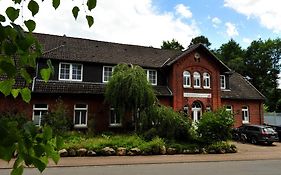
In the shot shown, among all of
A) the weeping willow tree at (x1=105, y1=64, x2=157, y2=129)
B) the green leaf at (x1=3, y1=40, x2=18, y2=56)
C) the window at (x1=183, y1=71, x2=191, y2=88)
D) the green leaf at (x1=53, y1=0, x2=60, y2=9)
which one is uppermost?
the window at (x1=183, y1=71, x2=191, y2=88)

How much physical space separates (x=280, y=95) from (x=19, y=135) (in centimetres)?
6655

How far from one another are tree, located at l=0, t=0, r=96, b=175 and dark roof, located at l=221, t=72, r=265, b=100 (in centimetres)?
3366

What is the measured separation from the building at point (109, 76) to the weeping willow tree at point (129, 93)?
192 centimetres

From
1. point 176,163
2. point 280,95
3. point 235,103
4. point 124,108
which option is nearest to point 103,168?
point 176,163

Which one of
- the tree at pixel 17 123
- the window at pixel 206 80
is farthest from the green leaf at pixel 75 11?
the window at pixel 206 80

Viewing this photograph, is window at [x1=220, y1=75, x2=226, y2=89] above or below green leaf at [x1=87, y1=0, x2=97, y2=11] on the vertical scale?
above

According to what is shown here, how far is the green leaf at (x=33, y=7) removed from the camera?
5.37 ft

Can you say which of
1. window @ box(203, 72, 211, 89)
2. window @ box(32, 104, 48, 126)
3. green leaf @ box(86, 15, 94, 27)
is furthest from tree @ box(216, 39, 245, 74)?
green leaf @ box(86, 15, 94, 27)

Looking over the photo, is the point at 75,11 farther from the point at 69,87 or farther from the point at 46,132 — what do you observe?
the point at 69,87

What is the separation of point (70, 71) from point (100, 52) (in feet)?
15.5

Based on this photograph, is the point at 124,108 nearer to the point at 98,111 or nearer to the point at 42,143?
the point at 98,111

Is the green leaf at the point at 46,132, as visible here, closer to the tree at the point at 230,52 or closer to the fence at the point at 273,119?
the fence at the point at 273,119

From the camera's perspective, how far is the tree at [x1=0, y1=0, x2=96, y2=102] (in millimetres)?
1538

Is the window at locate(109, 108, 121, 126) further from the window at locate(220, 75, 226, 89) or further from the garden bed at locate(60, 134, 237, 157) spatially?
the window at locate(220, 75, 226, 89)
